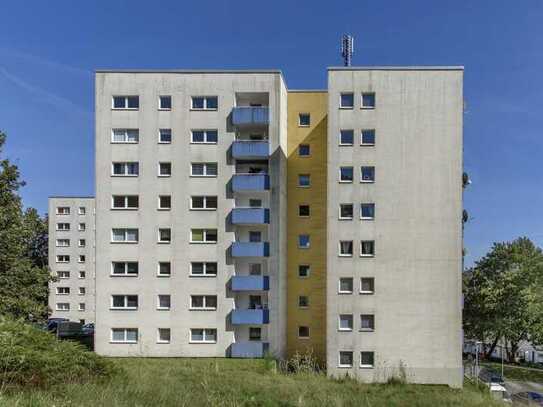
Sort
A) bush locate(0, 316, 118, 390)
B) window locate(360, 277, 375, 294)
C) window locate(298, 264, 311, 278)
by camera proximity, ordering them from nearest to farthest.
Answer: bush locate(0, 316, 118, 390)
window locate(360, 277, 375, 294)
window locate(298, 264, 311, 278)

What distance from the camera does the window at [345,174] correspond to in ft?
116

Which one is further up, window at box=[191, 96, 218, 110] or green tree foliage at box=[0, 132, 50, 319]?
window at box=[191, 96, 218, 110]

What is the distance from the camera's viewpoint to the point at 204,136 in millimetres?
36688

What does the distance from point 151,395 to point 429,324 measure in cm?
2974

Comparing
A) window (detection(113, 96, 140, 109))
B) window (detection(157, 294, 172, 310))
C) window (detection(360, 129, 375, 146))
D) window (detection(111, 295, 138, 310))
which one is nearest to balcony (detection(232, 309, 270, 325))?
window (detection(157, 294, 172, 310))

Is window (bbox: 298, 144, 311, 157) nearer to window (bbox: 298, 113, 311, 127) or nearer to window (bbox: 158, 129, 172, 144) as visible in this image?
window (bbox: 298, 113, 311, 127)

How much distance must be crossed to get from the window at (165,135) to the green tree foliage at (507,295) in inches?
1591

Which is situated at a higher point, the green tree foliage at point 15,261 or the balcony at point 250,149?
A: the balcony at point 250,149

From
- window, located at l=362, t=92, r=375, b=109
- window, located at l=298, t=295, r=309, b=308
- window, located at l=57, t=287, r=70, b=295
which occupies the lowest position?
window, located at l=57, t=287, r=70, b=295

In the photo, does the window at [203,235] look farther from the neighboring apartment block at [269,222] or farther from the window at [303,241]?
the window at [303,241]

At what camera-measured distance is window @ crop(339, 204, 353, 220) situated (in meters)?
35.2

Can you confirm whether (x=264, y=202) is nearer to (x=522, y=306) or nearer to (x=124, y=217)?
(x=124, y=217)

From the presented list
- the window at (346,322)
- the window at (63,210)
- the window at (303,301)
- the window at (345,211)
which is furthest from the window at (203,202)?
the window at (63,210)

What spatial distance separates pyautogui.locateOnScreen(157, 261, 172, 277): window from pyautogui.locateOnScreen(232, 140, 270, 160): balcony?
400 inches
